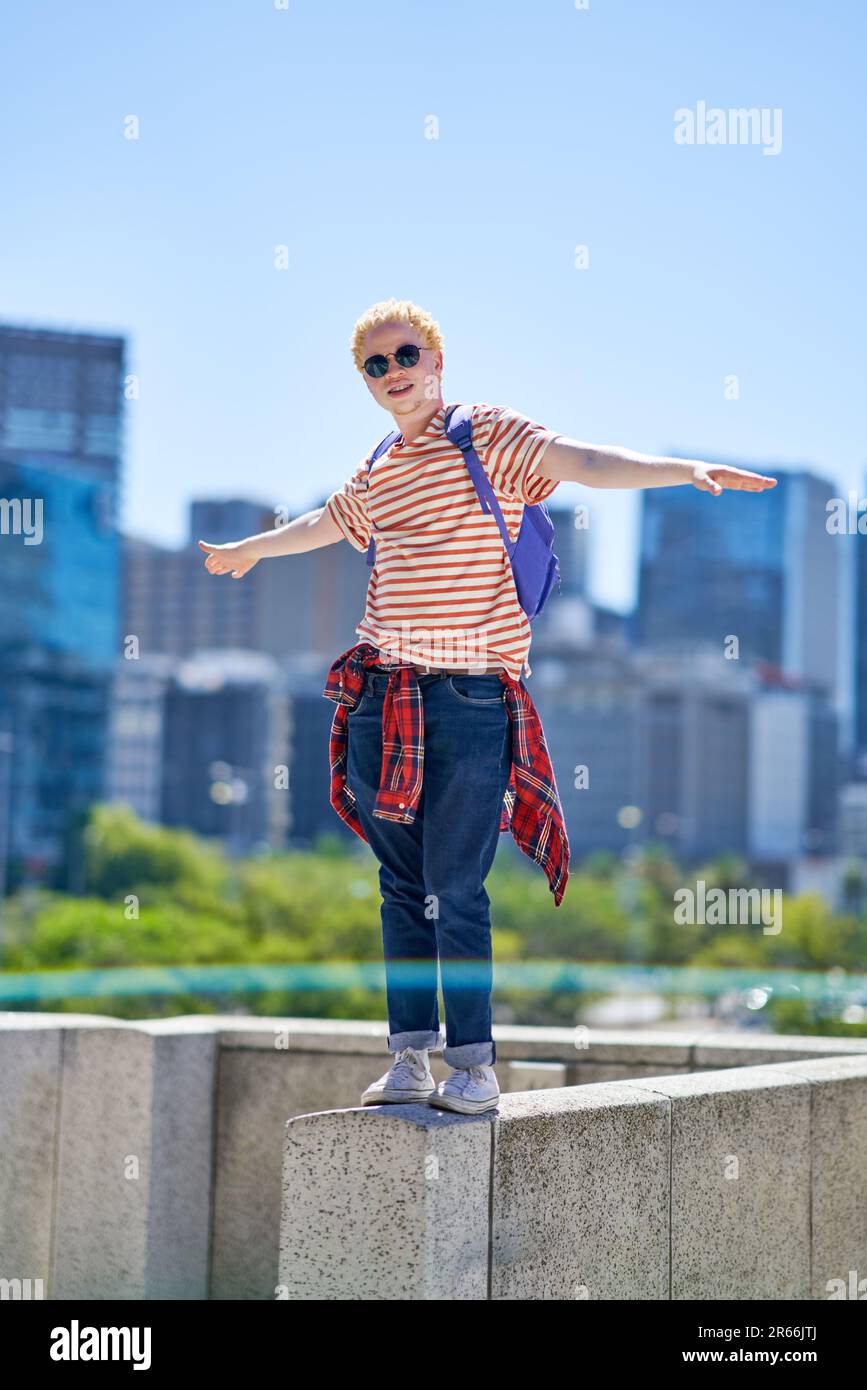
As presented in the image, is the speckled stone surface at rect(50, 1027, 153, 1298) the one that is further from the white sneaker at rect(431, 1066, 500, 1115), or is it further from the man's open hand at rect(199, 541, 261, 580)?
the white sneaker at rect(431, 1066, 500, 1115)

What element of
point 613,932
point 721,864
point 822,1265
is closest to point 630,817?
point 721,864

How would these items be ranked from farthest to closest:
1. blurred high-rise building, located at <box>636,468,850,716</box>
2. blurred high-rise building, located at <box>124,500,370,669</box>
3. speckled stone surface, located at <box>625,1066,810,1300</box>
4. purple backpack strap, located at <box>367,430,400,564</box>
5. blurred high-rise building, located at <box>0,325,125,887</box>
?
1. blurred high-rise building, located at <box>124,500,370,669</box>
2. blurred high-rise building, located at <box>636,468,850,716</box>
3. blurred high-rise building, located at <box>0,325,125,887</box>
4. speckled stone surface, located at <box>625,1066,810,1300</box>
5. purple backpack strap, located at <box>367,430,400,564</box>

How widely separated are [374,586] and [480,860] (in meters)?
0.90

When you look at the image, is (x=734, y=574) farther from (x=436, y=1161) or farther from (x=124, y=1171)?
(x=436, y=1161)

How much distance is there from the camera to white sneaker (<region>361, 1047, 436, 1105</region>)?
4.69 meters

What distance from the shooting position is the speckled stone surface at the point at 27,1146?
6.45 metres

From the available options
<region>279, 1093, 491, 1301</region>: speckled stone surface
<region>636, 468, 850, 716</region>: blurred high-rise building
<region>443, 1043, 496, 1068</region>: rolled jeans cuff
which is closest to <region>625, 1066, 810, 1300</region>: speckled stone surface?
<region>443, 1043, 496, 1068</region>: rolled jeans cuff

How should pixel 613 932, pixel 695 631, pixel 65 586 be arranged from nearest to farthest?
1. pixel 613 932
2. pixel 65 586
3. pixel 695 631

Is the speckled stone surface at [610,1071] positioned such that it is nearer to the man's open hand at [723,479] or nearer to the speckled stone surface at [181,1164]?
the speckled stone surface at [181,1164]

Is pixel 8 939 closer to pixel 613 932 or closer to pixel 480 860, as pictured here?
pixel 613 932

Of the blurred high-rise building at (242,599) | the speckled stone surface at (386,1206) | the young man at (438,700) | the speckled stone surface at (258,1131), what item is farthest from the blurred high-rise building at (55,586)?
the speckled stone surface at (386,1206)

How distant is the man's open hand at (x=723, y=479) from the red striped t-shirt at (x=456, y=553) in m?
0.53

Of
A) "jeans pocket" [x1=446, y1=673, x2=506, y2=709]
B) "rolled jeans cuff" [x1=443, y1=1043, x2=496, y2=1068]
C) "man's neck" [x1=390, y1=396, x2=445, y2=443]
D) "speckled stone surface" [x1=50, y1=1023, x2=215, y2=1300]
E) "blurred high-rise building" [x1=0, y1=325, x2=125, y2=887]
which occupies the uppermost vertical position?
"blurred high-rise building" [x1=0, y1=325, x2=125, y2=887]

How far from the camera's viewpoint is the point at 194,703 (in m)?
146
